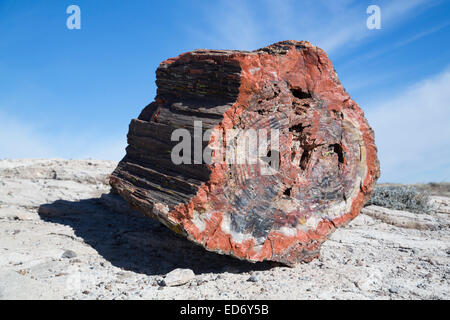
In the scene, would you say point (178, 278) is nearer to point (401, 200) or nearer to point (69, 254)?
point (69, 254)

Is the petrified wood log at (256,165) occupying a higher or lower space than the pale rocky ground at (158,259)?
higher

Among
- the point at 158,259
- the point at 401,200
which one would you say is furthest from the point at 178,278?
the point at 401,200

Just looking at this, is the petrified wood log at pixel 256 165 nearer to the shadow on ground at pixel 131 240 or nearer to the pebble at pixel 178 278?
the pebble at pixel 178 278

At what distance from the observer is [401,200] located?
7.18 meters

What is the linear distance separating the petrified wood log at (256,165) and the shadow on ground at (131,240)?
0.55 m

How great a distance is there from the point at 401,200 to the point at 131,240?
5.50 m

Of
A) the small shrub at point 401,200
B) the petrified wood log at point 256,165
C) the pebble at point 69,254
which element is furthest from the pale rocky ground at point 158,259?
the small shrub at point 401,200

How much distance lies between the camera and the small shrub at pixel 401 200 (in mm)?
6863

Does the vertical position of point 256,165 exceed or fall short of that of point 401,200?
it exceeds it

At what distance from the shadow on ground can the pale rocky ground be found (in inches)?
0.5

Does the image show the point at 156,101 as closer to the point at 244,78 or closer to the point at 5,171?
the point at 244,78

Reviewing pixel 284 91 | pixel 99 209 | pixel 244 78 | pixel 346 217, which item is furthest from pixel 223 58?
pixel 99 209

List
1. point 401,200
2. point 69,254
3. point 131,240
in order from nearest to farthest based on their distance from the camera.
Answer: point 69,254 → point 131,240 → point 401,200

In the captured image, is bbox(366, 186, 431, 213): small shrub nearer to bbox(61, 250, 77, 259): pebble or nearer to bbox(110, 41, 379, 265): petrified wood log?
bbox(110, 41, 379, 265): petrified wood log
